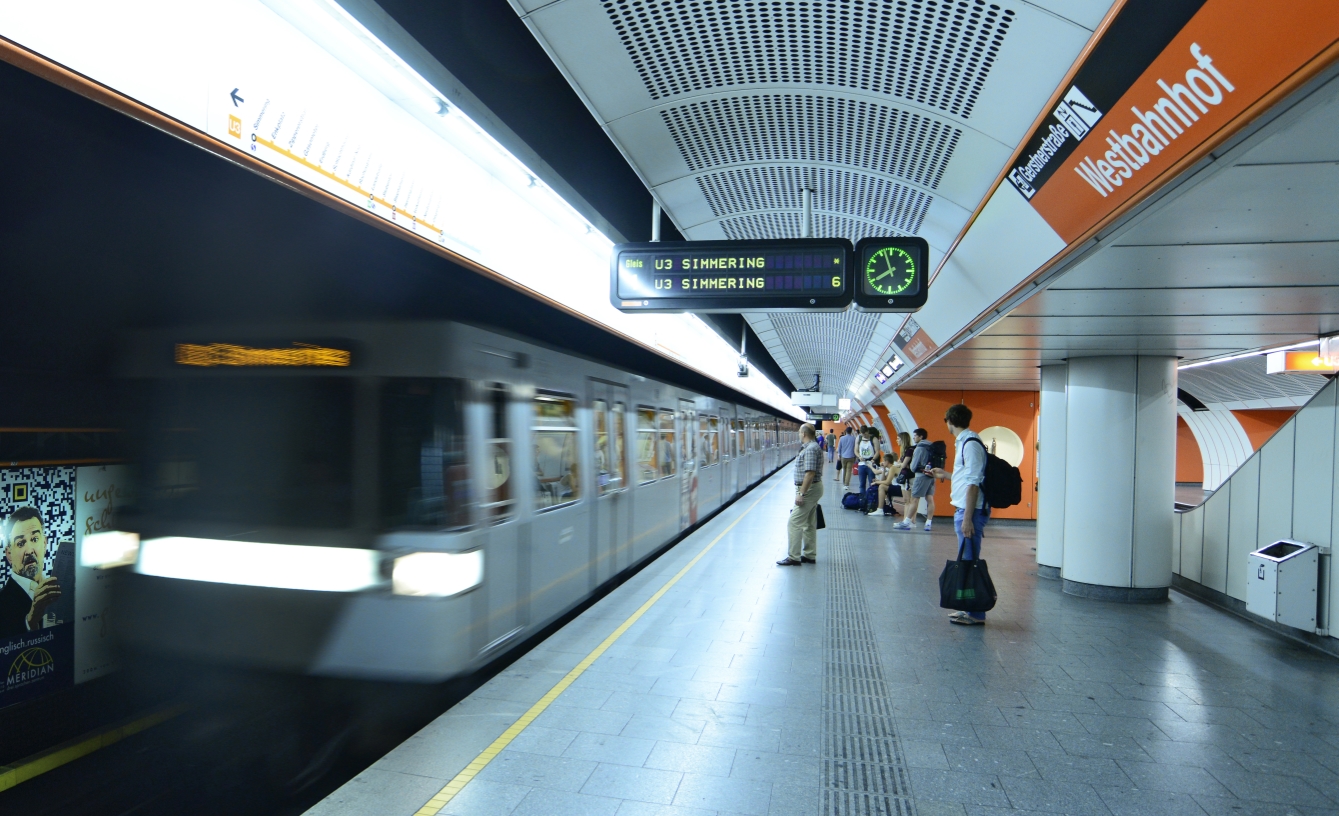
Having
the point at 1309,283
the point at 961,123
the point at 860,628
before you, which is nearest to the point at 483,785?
the point at 860,628

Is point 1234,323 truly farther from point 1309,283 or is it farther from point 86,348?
point 86,348

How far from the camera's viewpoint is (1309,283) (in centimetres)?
414

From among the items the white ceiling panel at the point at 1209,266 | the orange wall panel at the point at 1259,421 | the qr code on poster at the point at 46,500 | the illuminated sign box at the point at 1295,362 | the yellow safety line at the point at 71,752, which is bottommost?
the yellow safety line at the point at 71,752

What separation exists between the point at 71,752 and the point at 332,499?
1948mm

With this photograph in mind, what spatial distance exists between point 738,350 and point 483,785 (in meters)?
19.7

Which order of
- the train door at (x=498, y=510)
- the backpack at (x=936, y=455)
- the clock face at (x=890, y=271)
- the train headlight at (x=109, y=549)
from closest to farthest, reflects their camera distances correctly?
1. the train door at (x=498, y=510)
2. the train headlight at (x=109, y=549)
3. the clock face at (x=890, y=271)
4. the backpack at (x=936, y=455)

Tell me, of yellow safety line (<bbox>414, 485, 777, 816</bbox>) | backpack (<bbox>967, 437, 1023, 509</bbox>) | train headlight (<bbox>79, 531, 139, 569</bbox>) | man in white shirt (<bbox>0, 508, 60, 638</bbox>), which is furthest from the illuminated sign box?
man in white shirt (<bbox>0, 508, 60, 638</bbox>)

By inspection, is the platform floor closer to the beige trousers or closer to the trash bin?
the trash bin

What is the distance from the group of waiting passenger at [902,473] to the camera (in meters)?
10.2

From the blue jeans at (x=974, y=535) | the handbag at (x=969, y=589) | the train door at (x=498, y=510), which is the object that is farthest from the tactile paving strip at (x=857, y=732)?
the train door at (x=498, y=510)

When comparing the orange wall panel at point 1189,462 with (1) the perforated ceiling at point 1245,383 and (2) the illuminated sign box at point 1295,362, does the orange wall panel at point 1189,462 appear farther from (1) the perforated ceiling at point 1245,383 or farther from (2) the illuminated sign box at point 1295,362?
Result: (2) the illuminated sign box at point 1295,362

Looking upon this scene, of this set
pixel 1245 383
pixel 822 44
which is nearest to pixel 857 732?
pixel 822 44

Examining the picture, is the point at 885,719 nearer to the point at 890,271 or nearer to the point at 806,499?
the point at 890,271

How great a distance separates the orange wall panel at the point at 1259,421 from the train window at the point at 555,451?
850 inches
